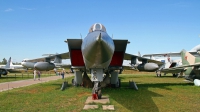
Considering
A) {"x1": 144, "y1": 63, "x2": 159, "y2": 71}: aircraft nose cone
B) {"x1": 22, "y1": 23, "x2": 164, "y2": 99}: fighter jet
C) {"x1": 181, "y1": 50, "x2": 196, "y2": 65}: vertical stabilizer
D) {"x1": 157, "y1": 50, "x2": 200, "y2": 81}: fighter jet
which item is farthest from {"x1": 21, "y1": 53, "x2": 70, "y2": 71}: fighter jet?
{"x1": 181, "y1": 50, "x2": 196, "y2": 65}: vertical stabilizer

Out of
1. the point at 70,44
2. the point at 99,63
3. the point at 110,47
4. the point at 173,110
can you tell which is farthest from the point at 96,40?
the point at 70,44

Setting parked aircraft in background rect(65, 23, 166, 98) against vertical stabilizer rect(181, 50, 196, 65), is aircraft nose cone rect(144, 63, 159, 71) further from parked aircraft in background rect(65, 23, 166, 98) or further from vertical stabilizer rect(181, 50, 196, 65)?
vertical stabilizer rect(181, 50, 196, 65)

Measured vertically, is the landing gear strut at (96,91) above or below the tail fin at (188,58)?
below

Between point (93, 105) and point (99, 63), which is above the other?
point (99, 63)

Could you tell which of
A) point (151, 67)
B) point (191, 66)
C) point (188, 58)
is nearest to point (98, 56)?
point (151, 67)

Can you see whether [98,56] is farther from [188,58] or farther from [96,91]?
[188,58]

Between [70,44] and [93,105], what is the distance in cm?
402

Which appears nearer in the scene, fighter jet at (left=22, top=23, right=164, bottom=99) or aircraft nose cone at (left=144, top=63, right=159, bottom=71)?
fighter jet at (left=22, top=23, right=164, bottom=99)

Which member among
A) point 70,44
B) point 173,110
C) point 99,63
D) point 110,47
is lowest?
point 173,110

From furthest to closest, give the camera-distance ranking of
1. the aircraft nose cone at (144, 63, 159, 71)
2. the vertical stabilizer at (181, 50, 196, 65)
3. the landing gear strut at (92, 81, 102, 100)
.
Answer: the vertical stabilizer at (181, 50, 196, 65)
the aircraft nose cone at (144, 63, 159, 71)
the landing gear strut at (92, 81, 102, 100)

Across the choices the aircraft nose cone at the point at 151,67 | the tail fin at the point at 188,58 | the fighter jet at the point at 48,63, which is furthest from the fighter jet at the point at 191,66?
the fighter jet at the point at 48,63

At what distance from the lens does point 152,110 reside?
6508 mm

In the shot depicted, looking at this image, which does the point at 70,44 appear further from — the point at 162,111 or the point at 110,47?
the point at 162,111

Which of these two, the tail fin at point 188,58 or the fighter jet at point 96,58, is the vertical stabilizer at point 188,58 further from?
the fighter jet at point 96,58
